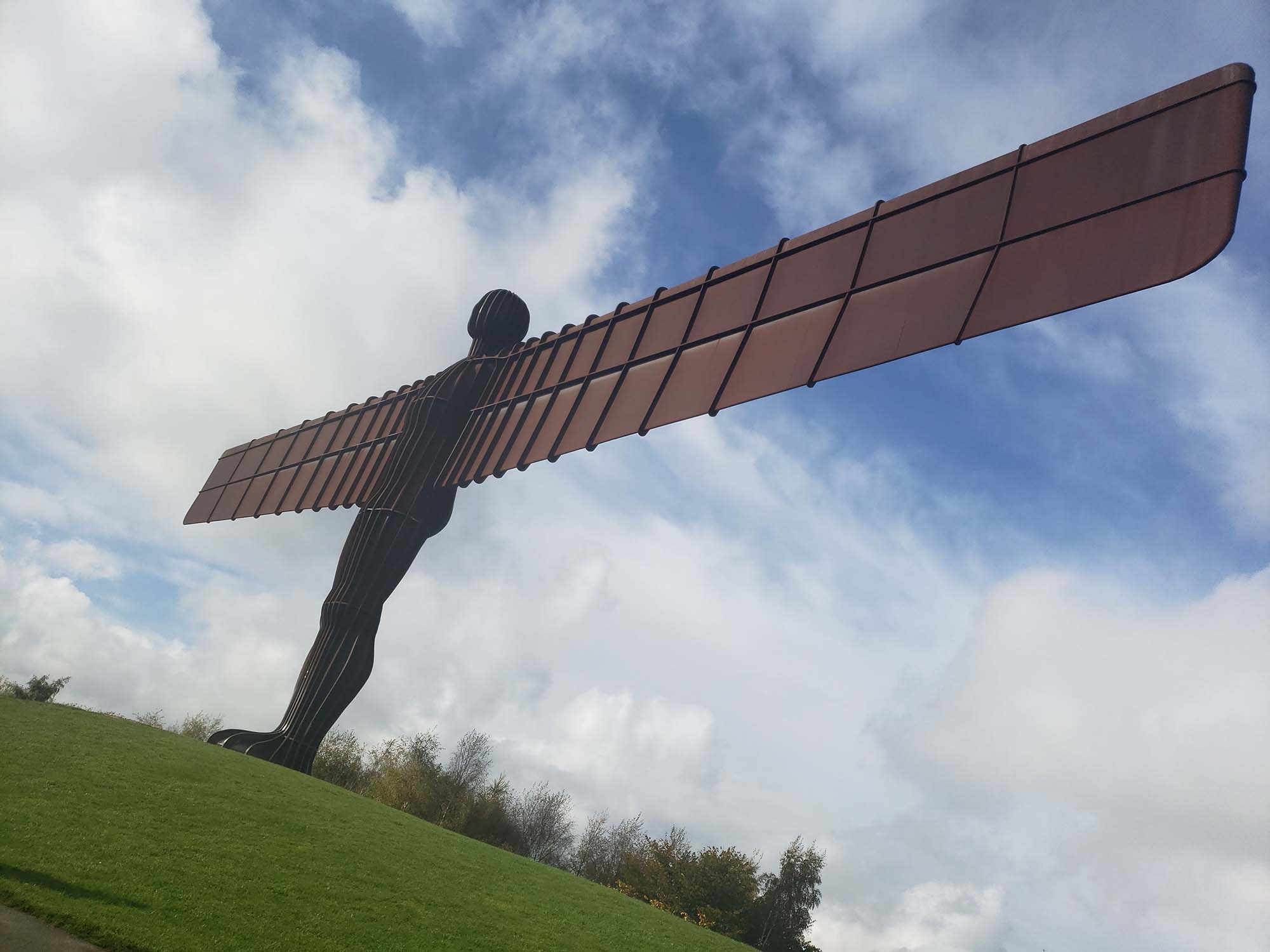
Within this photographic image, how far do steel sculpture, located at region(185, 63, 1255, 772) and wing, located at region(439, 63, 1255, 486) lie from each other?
1.0 inches

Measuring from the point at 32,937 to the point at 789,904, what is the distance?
33.9 meters

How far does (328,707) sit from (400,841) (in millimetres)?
4153

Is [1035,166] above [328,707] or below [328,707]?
above

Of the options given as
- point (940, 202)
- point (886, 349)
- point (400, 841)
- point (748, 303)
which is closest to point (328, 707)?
point (400, 841)

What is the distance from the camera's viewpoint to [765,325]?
13789 millimetres

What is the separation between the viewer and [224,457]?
2591 centimetres

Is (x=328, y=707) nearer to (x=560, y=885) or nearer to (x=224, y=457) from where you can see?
(x=560, y=885)

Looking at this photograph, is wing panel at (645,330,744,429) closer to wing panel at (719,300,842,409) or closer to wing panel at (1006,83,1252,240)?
wing panel at (719,300,842,409)

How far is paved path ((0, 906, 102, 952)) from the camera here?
7286mm

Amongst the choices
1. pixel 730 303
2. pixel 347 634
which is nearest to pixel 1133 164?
pixel 730 303

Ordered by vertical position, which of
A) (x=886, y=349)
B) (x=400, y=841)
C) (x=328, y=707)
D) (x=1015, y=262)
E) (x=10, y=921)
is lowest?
(x=10, y=921)

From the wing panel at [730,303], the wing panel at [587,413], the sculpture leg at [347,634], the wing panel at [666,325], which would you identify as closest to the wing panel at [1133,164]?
the wing panel at [730,303]

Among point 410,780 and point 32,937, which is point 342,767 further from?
point 32,937

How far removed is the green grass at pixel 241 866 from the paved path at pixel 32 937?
0.46 ft
